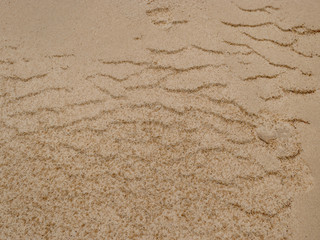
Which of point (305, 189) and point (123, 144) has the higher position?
point (123, 144)

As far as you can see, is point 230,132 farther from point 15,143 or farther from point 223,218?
point 15,143

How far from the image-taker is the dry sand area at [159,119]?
47.6 inches

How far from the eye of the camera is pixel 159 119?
146 centimetres

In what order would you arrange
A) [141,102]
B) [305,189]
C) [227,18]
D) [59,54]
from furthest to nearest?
[227,18] → [59,54] → [141,102] → [305,189]

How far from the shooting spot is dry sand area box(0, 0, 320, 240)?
1209 mm

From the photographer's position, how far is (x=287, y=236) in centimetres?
116

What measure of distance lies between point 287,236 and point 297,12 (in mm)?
1538

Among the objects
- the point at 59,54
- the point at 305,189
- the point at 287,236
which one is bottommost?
the point at 287,236

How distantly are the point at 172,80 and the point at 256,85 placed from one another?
0.51m

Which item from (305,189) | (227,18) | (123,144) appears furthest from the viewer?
(227,18)

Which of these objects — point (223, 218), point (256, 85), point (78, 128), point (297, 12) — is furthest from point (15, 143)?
point (297, 12)

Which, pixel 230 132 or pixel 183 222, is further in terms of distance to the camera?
pixel 230 132

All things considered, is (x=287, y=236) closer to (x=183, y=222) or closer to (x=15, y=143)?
(x=183, y=222)

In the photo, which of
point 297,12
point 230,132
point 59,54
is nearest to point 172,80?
point 230,132
